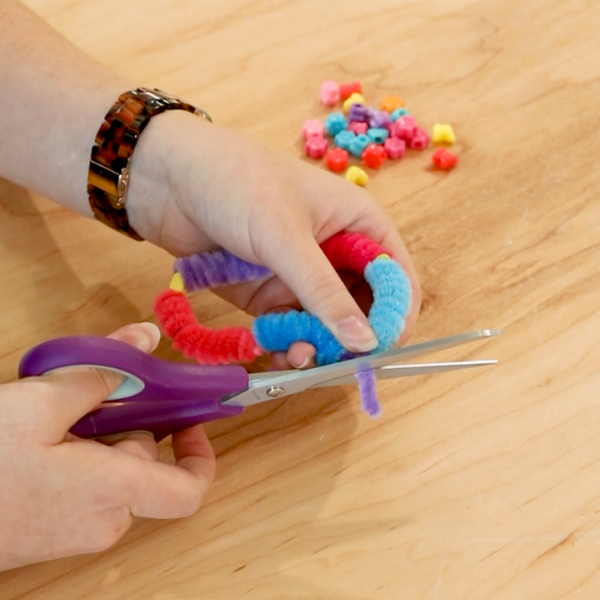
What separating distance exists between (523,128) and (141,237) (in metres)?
0.49

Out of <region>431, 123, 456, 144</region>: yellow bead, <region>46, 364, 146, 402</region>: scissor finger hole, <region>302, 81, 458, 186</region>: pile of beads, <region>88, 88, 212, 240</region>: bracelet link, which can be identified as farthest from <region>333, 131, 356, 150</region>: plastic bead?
<region>46, 364, 146, 402</region>: scissor finger hole

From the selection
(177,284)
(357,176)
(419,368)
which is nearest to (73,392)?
(177,284)

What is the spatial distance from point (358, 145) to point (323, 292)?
325mm

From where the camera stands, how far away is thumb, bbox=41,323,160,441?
1.71ft

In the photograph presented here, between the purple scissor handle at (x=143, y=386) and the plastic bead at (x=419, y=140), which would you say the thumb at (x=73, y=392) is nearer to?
the purple scissor handle at (x=143, y=386)

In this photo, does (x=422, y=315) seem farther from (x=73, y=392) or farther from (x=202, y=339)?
(x=73, y=392)

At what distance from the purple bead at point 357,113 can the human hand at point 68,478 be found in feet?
1.43


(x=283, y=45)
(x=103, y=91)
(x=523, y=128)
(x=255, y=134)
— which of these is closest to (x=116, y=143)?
(x=103, y=91)

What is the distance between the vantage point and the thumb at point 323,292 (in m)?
0.57

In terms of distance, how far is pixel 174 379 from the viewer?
56cm

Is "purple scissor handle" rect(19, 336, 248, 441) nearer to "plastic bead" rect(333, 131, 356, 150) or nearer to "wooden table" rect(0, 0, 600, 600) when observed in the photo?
"wooden table" rect(0, 0, 600, 600)

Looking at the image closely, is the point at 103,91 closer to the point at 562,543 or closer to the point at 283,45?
the point at 283,45

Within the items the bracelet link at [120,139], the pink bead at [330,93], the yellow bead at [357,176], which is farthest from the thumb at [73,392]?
the pink bead at [330,93]

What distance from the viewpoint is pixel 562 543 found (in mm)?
611
